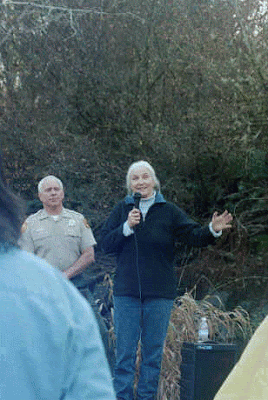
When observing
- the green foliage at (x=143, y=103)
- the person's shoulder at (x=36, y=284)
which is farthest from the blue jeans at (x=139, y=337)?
the person's shoulder at (x=36, y=284)

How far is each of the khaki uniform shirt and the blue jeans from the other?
600 millimetres

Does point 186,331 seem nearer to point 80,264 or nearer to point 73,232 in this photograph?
point 80,264

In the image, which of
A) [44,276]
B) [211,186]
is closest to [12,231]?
[44,276]

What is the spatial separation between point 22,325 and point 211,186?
10390mm

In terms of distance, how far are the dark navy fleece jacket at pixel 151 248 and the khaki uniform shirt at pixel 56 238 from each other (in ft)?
1.32

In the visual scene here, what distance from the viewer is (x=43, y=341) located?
1.75 m

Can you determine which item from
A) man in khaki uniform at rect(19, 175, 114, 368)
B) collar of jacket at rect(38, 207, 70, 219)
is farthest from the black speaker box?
collar of jacket at rect(38, 207, 70, 219)

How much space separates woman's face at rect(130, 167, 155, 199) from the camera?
6.73 m

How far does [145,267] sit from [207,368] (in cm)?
106

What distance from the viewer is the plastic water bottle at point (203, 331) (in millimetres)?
7754

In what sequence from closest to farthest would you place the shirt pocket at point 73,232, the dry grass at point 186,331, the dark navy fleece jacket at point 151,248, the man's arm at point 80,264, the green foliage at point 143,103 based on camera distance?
1. the dark navy fleece jacket at point 151,248
2. the man's arm at point 80,264
3. the shirt pocket at point 73,232
4. the dry grass at point 186,331
5. the green foliage at point 143,103

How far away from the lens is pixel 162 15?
477 inches

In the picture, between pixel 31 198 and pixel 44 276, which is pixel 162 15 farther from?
pixel 44 276

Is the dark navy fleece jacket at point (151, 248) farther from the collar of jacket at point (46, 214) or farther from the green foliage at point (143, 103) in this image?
the green foliage at point (143, 103)
